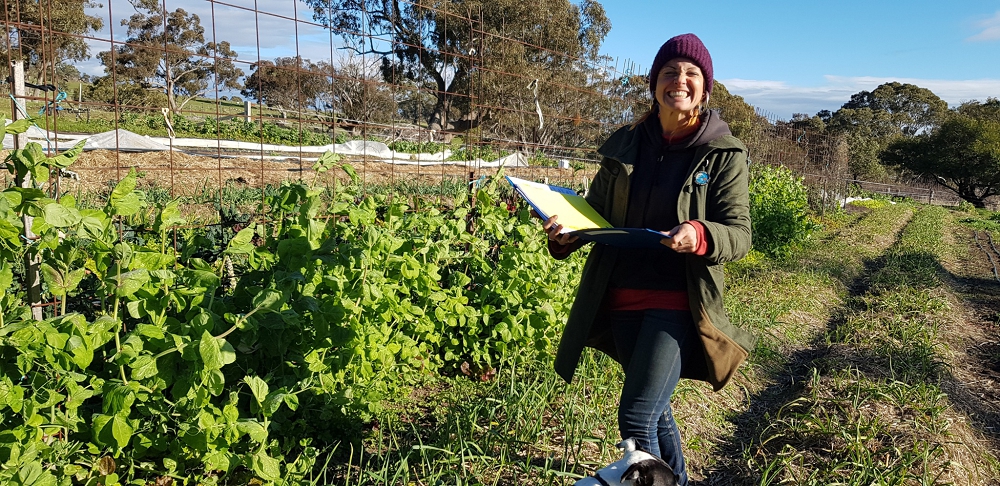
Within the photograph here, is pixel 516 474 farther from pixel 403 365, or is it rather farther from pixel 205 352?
pixel 205 352

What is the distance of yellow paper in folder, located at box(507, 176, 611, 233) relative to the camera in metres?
2.01

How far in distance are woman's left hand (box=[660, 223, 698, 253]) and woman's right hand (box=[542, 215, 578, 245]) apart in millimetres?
326

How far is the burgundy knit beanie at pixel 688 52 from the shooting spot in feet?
6.42

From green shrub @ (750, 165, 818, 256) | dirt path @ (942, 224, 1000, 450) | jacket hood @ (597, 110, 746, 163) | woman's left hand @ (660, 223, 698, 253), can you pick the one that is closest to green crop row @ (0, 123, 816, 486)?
jacket hood @ (597, 110, 746, 163)

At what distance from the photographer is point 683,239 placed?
1.76 m

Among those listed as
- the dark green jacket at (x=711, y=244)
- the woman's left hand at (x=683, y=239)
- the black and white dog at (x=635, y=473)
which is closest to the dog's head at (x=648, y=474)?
the black and white dog at (x=635, y=473)

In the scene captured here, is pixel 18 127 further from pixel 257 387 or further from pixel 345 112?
pixel 345 112

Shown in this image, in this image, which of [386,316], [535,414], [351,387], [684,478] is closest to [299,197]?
[386,316]

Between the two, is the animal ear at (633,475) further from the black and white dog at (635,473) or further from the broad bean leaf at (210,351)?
the broad bean leaf at (210,351)

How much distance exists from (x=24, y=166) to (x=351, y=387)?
1487 mm

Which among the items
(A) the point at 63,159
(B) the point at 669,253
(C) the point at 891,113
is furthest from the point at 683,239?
(C) the point at 891,113

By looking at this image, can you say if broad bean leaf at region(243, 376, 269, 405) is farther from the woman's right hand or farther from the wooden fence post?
the woman's right hand

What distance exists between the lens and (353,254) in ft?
8.35

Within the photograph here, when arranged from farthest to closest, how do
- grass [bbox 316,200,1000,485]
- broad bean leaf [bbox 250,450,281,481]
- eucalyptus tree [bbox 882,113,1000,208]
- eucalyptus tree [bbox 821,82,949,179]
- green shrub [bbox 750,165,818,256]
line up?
eucalyptus tree [bbox 821,82,949,179]
eucalyptus tree [bbox 882,113,1000,208]
green shrub [bbox 750,165,818,256]
grass [bbox 316,200,1000,485]
broad bean leaf [bbox 250,450,281,481]
